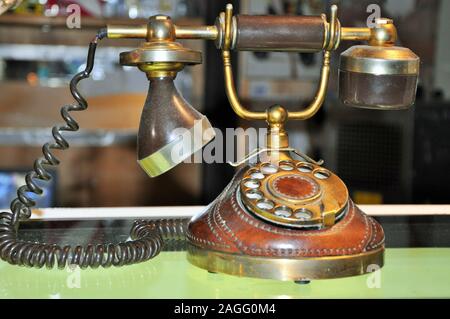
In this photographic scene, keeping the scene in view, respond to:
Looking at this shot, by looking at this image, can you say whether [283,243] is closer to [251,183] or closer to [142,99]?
[251,183]

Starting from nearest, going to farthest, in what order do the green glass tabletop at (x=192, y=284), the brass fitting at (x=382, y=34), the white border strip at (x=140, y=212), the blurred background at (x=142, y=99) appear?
1. the green glass tabletop at (x=192, y=284)
2. the brass fitting at (x=382, y=34)
3. the white border strip at (x=140, y=212)
4. the blurred background at (x=142, y=99)

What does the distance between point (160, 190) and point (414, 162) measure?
1.09 meters

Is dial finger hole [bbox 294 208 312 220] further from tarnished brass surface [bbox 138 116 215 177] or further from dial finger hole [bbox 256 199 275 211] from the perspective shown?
tarnished brass surface [bbox 138 116 215 177]

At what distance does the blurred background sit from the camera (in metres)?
2.99

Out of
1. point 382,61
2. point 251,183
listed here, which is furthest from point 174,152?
point 382,61

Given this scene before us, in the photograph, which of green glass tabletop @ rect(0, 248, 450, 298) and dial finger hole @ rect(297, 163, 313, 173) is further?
dial finger hole @ rect(297, 163, 313, 173)

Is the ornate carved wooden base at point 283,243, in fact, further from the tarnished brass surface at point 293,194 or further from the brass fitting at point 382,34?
the brass fitting at point 382,34

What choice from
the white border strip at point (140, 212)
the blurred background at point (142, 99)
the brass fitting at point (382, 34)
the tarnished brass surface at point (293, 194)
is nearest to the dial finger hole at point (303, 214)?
the tarnished brass surface at point (293, 194)

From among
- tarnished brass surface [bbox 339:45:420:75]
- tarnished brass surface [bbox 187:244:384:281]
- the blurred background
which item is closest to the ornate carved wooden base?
tarnished brass surface [bbox 187:244:384:281]

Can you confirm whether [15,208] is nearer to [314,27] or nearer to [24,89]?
[314,27]

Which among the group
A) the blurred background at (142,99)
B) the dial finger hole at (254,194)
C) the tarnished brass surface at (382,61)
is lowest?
the blurred background at (142,99)

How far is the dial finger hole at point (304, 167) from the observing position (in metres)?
0.98

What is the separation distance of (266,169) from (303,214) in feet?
0.35

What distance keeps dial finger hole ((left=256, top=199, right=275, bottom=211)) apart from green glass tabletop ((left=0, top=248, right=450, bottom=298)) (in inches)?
3.5
